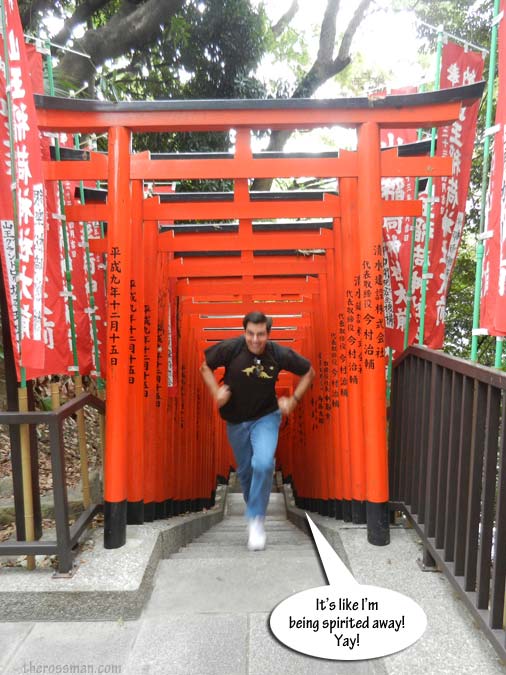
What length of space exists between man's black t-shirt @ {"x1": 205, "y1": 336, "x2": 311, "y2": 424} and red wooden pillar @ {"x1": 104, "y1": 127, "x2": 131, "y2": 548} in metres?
0.88

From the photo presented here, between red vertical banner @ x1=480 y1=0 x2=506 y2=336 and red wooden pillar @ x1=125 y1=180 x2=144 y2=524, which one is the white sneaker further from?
red vertical banner @ x1=480 y1=0 x2=506 y2=336

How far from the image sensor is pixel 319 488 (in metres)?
6.77

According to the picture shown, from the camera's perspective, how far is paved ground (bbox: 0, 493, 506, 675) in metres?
2.46

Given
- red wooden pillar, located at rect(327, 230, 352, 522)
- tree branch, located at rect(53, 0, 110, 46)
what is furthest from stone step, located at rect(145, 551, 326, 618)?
tree branch, located at rect(53, 0, 110, 46)

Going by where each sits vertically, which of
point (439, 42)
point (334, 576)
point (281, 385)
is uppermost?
point (439, 42)

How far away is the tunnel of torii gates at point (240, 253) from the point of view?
3875mm

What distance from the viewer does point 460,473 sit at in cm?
283

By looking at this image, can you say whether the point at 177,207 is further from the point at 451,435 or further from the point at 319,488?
the point at 319,488

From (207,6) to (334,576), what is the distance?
10415 millimetres

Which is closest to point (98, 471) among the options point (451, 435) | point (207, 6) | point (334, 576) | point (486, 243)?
point (334, 576)

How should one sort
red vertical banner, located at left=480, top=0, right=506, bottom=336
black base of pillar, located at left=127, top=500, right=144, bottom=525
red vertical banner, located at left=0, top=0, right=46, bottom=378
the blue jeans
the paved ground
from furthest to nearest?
black base of pillar, located at left=127, top=500, right=144, bottom=525
the blue jeans
red vertical banner, located at left=0, top=0, right=46, bottom=378
red vertical banner, located at left=480, top=0, right=506, bottom=336
the paved ground

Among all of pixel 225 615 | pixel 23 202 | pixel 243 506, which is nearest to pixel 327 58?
pixel 243 506

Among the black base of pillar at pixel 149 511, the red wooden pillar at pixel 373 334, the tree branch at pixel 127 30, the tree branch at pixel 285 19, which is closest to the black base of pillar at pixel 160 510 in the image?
the black base of pillar at pixel 149 511

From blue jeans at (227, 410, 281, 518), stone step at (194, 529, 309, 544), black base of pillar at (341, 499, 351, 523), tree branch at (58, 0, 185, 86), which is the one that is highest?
tree branch at (58, 0, 185, 86)
